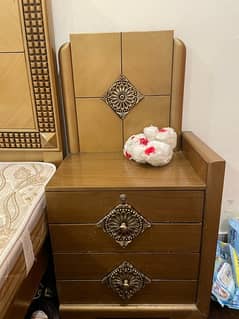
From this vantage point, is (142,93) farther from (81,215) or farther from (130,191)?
(81,215)

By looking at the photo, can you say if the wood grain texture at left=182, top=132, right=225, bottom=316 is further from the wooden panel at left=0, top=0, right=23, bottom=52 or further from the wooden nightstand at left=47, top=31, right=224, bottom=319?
the wooden panel at left=0, top=0, right=23, bottom=52

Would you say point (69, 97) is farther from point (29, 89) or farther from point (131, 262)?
point (131, 262)

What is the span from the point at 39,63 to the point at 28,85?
11 cm

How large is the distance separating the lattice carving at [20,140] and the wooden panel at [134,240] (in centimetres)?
44

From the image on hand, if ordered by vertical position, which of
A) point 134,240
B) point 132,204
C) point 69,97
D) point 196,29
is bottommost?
point 134,240

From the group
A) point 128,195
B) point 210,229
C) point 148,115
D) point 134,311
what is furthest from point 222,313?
point 148,115

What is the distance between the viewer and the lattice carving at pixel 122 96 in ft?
3.75

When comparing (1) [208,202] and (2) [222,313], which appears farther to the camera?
(2) [222,313]

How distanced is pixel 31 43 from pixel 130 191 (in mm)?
727

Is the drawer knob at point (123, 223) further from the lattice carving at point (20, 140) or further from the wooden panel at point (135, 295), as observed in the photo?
the lattice carving at point (20, 140)

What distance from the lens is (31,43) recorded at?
1.06 metres

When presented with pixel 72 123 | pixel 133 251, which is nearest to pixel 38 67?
pixel 72 123

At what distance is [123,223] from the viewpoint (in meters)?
0.92

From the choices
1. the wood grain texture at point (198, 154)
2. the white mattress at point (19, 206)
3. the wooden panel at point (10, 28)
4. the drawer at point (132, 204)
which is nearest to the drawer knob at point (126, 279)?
the drawer at point (132, 204)
